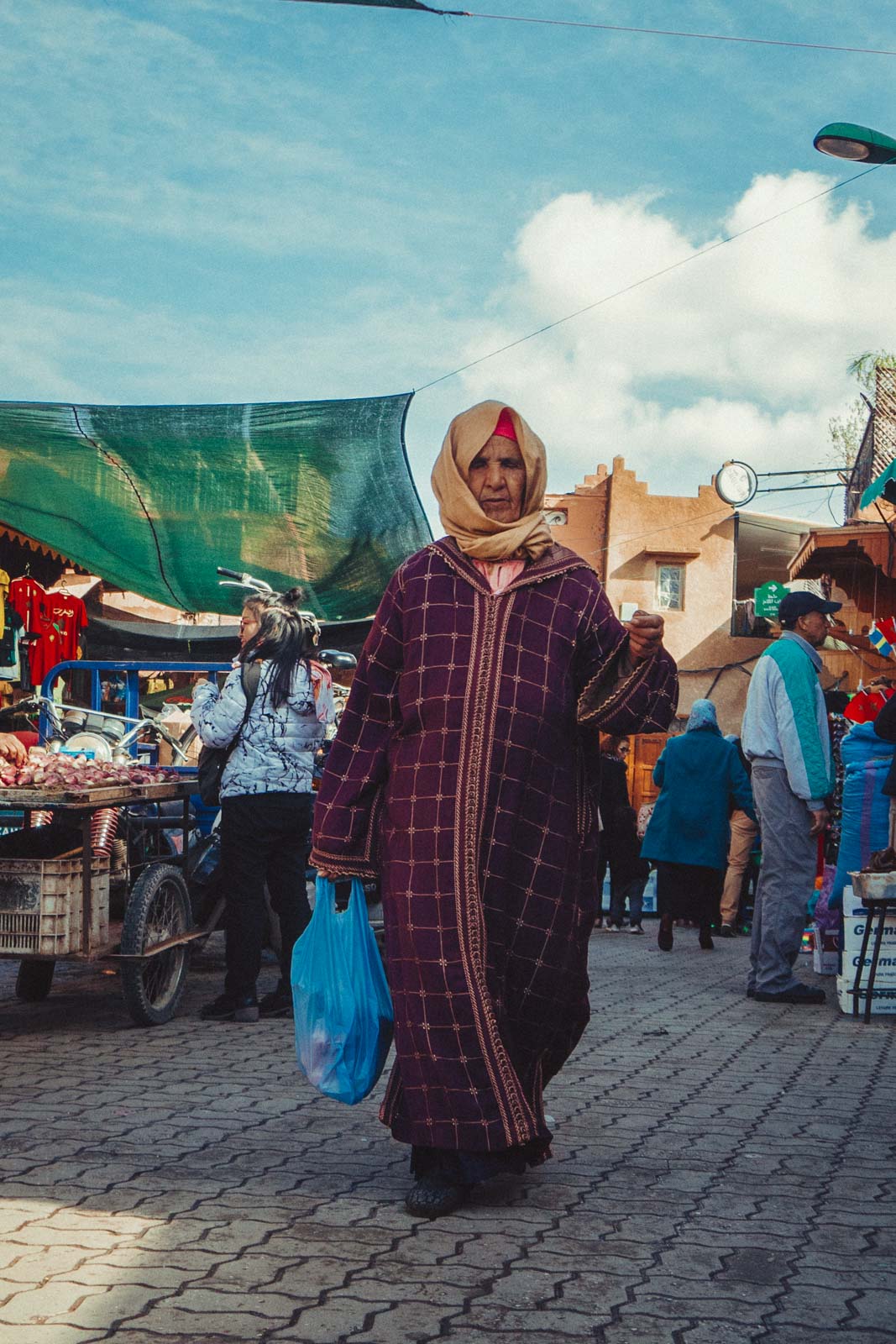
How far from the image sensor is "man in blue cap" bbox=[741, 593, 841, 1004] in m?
7.38

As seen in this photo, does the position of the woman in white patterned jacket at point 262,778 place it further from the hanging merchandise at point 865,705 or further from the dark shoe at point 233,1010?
the hanging merchandise at point 865,705

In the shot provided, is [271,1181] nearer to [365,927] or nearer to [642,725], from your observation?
[365,927]

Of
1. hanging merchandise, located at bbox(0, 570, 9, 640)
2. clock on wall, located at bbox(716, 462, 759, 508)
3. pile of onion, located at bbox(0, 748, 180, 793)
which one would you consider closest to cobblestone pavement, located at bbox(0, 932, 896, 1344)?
pile of onion, located at bbox(0, 748, 180, 793)

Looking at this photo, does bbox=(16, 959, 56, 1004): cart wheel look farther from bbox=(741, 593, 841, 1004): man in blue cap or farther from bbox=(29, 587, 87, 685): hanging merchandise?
bbox=(29, 587, 87, 685): hanging merchandise

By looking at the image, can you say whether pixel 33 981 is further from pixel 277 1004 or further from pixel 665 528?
pixel 665 528

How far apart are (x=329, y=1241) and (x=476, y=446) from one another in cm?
205

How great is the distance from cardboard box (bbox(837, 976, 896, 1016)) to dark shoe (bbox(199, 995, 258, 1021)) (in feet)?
9.98

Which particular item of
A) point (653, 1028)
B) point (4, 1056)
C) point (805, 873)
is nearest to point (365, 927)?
point (4, 1056)

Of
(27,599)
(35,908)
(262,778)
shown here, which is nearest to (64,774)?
(35,908)

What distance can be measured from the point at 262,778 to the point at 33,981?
5.90 feet

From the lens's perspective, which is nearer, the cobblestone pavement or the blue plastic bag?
the cobblestone pavement

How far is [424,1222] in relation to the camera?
11.5 ft

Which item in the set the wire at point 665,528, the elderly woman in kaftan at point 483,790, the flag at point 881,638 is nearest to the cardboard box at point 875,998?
the elderly woman in kaftan at point 483,790

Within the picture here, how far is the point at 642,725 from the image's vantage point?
12.3 feet
